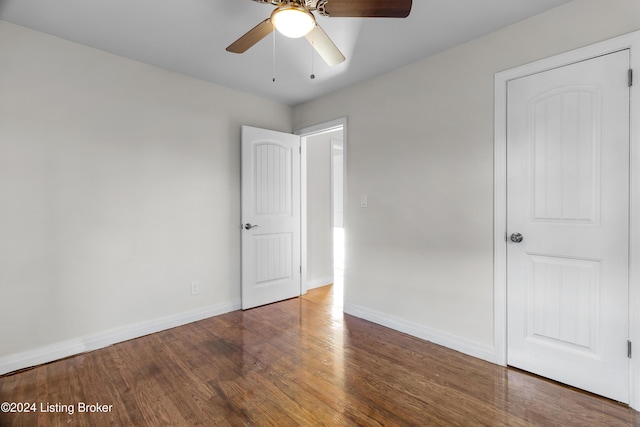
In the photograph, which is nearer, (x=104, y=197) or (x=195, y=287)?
(x=104, y=197)

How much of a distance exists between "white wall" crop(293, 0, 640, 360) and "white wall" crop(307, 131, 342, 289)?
1.10 m

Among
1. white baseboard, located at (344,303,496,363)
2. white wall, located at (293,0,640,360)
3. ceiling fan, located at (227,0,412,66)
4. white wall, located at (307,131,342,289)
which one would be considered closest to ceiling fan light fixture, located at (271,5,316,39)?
ceiling fan, located at (227,0,412,66)

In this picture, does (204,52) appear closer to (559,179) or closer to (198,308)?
(198,308)

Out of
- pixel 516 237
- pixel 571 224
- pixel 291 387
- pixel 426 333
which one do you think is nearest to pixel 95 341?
pixel 291 387

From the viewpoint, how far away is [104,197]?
262cm

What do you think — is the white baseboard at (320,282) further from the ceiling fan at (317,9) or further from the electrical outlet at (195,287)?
the ceiling fan at (317,9)

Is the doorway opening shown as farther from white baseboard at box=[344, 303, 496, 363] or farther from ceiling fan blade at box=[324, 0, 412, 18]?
ceiling fan blade at box=[324, 0, 412, 18]

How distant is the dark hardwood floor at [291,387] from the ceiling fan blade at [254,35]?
2198 mm

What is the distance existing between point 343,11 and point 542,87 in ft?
5.01

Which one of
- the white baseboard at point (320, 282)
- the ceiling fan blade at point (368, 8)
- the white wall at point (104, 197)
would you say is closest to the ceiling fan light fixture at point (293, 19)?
the ceiling fan blade at point (368, 8)

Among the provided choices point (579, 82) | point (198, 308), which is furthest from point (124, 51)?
point (579, 82)

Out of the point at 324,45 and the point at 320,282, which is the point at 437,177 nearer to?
A: the point at 324,45

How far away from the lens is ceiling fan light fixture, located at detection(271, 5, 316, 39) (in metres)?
1.43

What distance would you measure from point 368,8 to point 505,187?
1.60 meters
